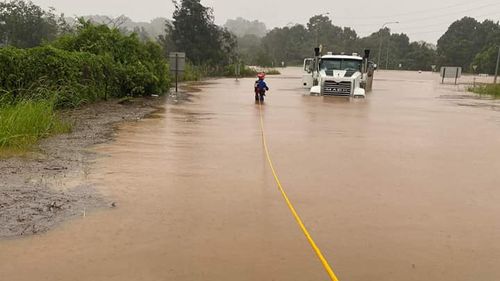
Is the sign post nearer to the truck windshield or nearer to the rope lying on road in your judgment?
the truck windshield

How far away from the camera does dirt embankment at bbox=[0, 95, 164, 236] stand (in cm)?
570

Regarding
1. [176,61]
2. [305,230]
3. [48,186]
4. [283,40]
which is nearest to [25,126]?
[48,186]

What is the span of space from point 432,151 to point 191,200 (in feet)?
22.0

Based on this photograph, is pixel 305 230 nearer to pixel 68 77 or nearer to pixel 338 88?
pixel 68 77

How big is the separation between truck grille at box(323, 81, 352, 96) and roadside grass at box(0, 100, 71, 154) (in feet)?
53.1

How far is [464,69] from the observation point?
100062 mm

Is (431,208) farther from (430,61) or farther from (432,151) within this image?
(430,61)

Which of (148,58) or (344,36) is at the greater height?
(344,36)

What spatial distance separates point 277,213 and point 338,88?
20.2 meters

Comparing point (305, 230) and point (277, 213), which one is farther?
point (277, 213)

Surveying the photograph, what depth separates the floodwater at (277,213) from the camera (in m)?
4.68

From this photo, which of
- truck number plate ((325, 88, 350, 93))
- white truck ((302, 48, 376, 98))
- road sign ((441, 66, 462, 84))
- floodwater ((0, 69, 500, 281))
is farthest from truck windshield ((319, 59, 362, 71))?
road sign ((441, 66, 462, 84))

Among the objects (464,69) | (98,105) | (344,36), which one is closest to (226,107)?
(98,105)

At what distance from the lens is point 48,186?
7.07 metres
